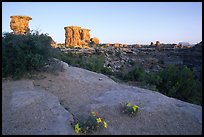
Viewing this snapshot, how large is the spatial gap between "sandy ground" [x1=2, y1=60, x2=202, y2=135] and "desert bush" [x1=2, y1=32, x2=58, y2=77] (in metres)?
0.88

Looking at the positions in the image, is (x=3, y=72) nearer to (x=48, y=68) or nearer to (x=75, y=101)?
(x=48, y=68)

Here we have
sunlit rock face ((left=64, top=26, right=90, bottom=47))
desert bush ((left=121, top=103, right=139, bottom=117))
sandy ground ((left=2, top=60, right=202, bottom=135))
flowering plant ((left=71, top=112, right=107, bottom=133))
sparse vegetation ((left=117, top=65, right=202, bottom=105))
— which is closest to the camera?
flowering plant ((left=71, top=112, right=107, bottom=133))

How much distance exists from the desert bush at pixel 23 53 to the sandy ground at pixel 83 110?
876 mm

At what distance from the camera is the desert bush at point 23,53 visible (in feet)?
30.8

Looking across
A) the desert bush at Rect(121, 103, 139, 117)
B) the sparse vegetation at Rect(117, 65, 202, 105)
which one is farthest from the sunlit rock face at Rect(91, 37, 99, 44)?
the desert bush at Rect(121, 103, 139, 117)

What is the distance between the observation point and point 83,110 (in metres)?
6.50

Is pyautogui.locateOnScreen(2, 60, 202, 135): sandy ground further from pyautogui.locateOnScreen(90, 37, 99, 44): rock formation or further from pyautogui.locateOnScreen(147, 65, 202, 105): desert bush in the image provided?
pyautogui.locateOnScreen(90, 37, 99, 44): rock formation

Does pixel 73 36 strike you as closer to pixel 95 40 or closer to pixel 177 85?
pixel 95 40

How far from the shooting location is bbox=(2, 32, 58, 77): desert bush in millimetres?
9391

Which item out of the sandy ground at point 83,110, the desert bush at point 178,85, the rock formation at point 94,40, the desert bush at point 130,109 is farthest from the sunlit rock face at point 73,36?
the desert bush at point 130,109

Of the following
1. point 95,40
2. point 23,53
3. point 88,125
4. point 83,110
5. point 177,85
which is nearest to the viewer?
point 88,125

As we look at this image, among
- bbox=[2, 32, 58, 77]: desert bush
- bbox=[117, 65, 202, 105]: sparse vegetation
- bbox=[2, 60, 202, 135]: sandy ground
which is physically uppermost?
bbox=[2, 32, 58, 77]: desert bush

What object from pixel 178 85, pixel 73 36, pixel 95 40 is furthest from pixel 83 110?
pixel 95 40

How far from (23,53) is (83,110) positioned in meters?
4.52
